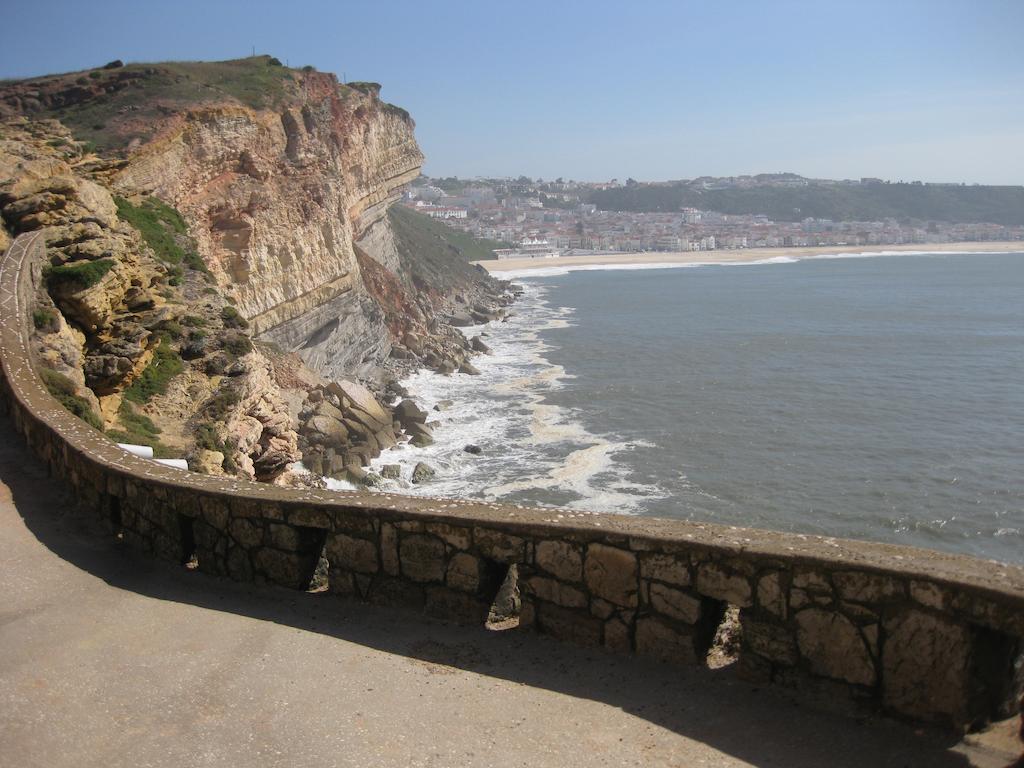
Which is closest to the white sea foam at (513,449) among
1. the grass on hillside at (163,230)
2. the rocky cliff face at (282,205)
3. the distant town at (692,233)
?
the rocky cliff face at (282,205)

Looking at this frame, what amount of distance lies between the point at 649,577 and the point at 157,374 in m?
11.5

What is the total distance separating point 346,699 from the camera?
4.18 metres

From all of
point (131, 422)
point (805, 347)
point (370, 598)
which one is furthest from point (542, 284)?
point (370, 598)

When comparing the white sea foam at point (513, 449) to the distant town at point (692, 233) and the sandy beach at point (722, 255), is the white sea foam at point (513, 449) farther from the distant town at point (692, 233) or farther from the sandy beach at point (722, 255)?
the distant town at point (692, 233)

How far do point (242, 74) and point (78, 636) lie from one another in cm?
3314

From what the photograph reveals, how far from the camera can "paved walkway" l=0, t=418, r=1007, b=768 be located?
3.68 m

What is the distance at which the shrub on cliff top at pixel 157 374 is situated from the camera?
520 inches

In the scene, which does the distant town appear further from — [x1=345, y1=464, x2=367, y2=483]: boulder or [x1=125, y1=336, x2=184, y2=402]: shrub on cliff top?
[x1=125, y1=336, x2=184, y2=402]: shrub on cliff top

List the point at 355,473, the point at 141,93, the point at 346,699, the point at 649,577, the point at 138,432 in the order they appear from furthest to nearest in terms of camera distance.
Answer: the point at 141,93 < the point at 355,473 < the point at 138,432 < the point at 649,577 < the point at 346,699

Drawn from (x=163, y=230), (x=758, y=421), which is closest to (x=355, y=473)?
(x=163, y=230)

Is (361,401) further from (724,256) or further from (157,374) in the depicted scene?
(724,256)

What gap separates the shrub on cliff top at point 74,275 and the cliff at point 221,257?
3 centimetres

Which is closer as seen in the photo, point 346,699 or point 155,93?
point 346,699

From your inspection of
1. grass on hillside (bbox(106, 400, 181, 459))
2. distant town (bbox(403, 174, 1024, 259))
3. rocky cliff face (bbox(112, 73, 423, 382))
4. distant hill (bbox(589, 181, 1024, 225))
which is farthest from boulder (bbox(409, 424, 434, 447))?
distant hill (bbox(589, 181, 1024, 225))
